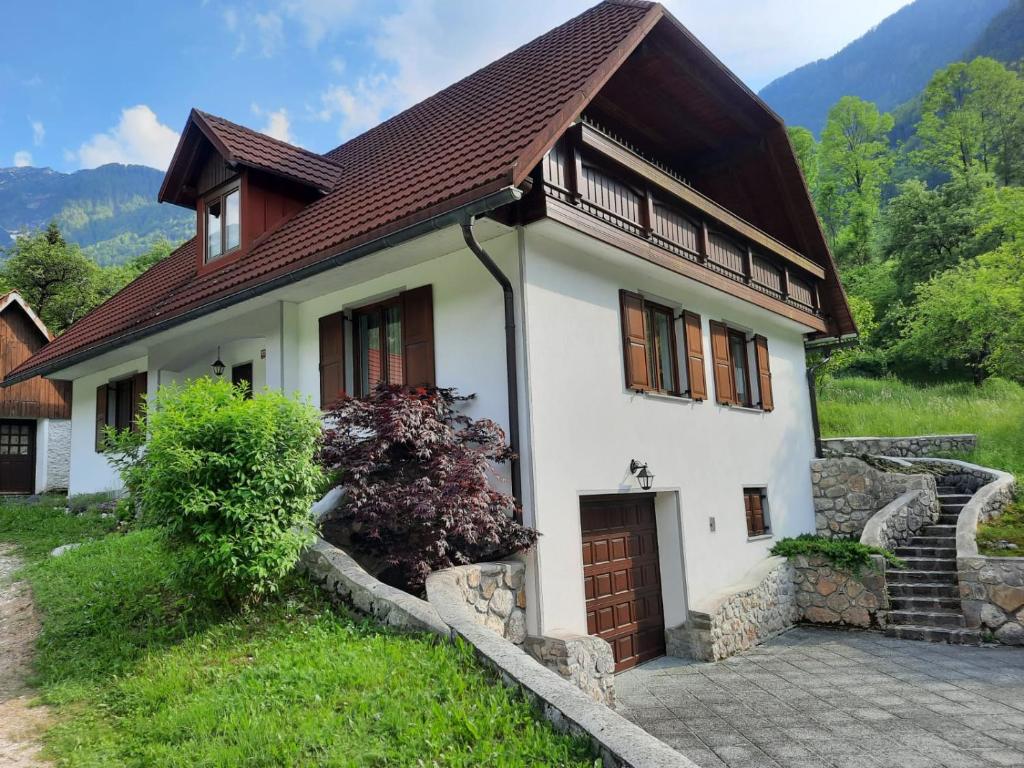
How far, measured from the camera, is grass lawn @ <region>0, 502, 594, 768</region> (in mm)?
3641

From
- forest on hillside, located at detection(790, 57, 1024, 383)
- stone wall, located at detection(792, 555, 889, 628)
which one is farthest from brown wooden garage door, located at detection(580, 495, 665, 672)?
forest on hillside, located at detection(790, 57, 1024, 383)

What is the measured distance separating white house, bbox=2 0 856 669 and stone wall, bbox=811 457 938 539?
460 millimetres

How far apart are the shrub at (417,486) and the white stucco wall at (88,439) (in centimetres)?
886

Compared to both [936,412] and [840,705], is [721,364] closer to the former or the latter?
[840,705]

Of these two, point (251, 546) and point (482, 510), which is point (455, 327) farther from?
point (251, 546)

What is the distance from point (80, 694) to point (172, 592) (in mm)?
1605

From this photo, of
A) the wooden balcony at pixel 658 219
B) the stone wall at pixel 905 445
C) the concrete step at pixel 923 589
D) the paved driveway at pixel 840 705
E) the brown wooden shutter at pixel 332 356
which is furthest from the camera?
the stone wall at pixel 905 445

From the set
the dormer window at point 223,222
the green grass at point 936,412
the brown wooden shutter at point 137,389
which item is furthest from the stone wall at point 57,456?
the green grass at point 936,412

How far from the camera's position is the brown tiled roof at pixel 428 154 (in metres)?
7.02

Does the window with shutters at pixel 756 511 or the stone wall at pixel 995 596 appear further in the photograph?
the window with shutters at pixel 756 511

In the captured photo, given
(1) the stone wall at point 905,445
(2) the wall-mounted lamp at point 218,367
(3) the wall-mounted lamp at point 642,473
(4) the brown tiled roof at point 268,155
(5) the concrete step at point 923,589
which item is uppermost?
(4) the brown tiled roof at point 268,155

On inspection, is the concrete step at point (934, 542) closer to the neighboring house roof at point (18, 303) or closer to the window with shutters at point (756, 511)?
the window with shutters at point (756, 511)

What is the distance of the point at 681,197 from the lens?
9008 mm

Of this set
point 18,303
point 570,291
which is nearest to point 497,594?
point 570,291
